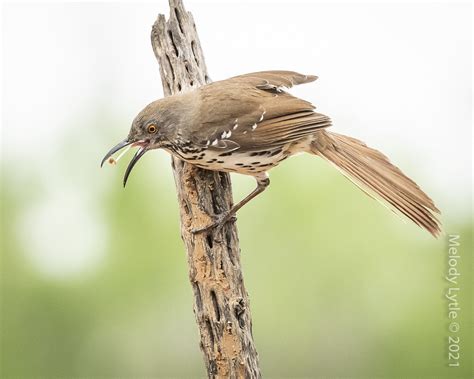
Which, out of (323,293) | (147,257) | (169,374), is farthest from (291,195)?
(169,374)

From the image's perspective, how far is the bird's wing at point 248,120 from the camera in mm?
5293

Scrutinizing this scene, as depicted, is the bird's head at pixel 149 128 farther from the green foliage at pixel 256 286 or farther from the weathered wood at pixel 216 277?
the green foliage at pixel 256 286

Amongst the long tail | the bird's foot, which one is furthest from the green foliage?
the bird's foot

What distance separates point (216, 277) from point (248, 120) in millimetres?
1099

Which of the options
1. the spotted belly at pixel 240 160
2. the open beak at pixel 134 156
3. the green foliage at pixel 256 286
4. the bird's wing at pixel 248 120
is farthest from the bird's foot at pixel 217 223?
the green foliage at pixel 256 286

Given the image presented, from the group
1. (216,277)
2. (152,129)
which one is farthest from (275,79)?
(216,277)

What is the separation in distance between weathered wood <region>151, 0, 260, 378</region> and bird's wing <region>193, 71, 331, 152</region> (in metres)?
0.32

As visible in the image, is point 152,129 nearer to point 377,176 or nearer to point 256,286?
point 377,176

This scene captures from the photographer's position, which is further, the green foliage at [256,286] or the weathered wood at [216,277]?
the green foliage at [256,286]

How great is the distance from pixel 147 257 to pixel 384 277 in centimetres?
234

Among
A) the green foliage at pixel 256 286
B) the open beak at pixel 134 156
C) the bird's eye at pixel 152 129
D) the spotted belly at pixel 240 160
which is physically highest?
the bird's eye at pixel 152 129

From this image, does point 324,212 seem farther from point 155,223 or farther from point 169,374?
point 169,374

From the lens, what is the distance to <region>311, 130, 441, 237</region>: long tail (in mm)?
5391

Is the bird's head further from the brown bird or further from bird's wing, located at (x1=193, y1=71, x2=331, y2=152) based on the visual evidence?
bird's wing, located at (x1=193, y1=71, x2=331, y2=152)
